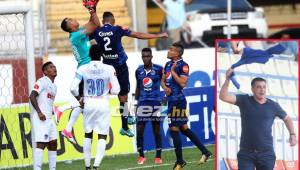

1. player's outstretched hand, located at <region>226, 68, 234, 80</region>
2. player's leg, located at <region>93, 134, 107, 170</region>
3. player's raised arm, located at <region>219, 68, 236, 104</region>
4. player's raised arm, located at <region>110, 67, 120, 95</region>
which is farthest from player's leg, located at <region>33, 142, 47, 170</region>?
player's outstretched hand, located at <region>226, 68, 234, 80</region>

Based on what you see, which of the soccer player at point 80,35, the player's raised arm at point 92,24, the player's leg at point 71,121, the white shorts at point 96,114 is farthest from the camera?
the player's leg at point 71,121

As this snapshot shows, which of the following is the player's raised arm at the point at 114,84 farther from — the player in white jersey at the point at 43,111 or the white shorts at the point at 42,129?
the white shorts at the point at 42,129

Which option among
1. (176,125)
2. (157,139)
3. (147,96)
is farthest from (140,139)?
(176,125)

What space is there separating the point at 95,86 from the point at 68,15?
993 cm

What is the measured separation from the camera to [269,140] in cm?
1166

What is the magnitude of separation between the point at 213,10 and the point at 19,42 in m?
7.77

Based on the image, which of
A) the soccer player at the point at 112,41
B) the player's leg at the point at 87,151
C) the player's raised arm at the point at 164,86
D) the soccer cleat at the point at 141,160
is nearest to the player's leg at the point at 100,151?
the player's leg at the point at 87,151

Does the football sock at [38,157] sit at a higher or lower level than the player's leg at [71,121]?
lower

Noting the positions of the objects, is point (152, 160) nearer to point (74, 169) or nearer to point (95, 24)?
point (74, 169)

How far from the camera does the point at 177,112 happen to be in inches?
632

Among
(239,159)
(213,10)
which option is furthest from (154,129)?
(213,10)

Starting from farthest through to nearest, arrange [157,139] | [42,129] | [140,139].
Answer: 1. [140,139]
2. [157,139]
3. [42,129]

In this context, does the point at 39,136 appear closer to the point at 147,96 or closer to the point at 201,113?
the point at 147,96

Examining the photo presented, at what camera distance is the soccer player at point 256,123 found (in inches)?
458
